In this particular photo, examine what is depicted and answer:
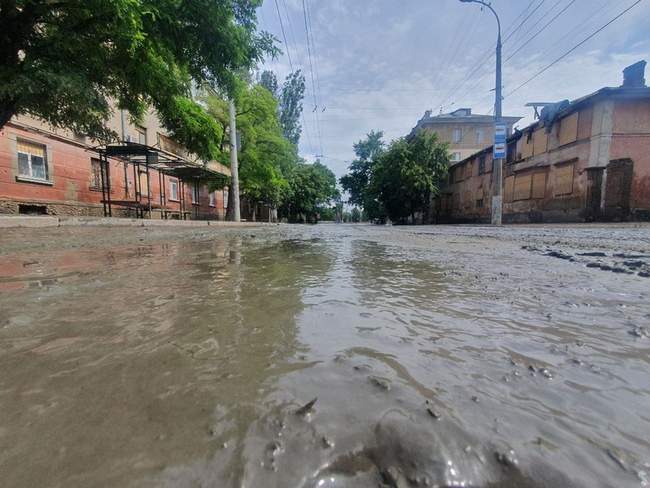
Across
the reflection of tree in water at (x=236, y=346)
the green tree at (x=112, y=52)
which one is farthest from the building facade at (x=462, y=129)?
the reflection of tree in water at (x=236, y=346)

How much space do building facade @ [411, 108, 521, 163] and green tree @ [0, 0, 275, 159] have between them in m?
34.4

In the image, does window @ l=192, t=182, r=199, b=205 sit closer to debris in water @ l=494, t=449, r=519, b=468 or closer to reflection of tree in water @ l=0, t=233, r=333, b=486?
reflection of tree in water @ l=0, t=233, r=333, b=486

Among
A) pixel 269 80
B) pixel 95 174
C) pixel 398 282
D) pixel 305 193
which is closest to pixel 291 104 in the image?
pixel 269 80

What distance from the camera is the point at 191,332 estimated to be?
118 cm

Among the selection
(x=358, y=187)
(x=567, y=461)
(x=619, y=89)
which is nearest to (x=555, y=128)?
(x=619, y=89)

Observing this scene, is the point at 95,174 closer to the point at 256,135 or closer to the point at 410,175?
the point at 256,135

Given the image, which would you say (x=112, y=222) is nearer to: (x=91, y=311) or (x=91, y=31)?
(x=91, y=31)

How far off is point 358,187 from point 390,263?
3911 cm

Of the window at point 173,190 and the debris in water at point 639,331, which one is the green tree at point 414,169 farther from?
the debris in water at point 639,331

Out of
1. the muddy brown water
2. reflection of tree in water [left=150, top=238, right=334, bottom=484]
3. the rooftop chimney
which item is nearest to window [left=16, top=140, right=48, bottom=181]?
the muddy brown water

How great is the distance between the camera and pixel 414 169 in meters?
Result: 26.1

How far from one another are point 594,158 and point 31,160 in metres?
22.7

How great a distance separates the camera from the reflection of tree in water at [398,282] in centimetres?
171

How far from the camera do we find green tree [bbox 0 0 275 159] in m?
5.48
